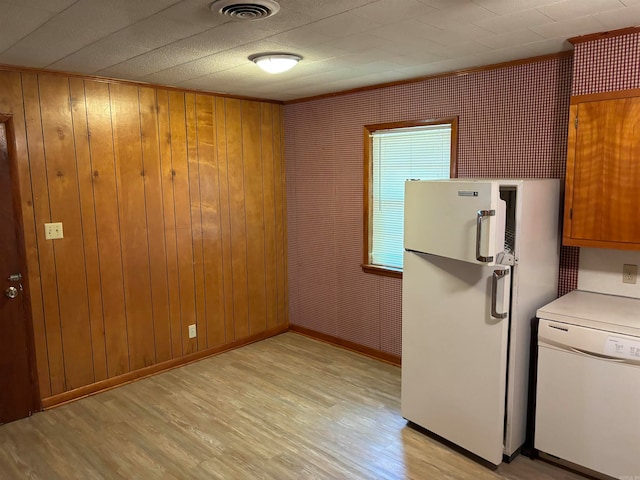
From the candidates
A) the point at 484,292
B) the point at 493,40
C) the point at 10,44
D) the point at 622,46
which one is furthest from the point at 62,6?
the point at 622,46

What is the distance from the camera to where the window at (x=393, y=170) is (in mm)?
3617

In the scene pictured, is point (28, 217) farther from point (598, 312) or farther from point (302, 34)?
point (598, 312)

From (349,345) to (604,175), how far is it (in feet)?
8.56

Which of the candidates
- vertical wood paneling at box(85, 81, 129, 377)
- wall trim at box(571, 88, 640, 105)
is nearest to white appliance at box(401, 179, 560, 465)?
wall trim at box(571, 88, 640, 105)

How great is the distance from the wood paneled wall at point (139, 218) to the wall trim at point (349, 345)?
38 cm

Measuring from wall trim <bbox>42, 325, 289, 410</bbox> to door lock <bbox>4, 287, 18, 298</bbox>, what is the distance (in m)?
0.79

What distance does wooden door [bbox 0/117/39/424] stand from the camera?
3.05 m

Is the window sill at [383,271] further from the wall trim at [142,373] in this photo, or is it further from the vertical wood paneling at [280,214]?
the wall trim at [142,373]

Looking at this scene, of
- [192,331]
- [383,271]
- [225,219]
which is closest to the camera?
[383,271]

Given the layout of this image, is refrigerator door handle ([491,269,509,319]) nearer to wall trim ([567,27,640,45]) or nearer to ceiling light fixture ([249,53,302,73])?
wall trim ([567,27,640,45])

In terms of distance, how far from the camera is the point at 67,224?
3.33 m

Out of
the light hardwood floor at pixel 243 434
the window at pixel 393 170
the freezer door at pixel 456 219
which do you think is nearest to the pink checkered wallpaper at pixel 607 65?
the freezer door at pixel 456 219

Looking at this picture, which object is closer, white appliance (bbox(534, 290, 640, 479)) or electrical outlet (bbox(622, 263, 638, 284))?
white appliance (bbox(534, 290, 640, 479))

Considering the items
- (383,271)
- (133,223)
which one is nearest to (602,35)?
(383,271)
